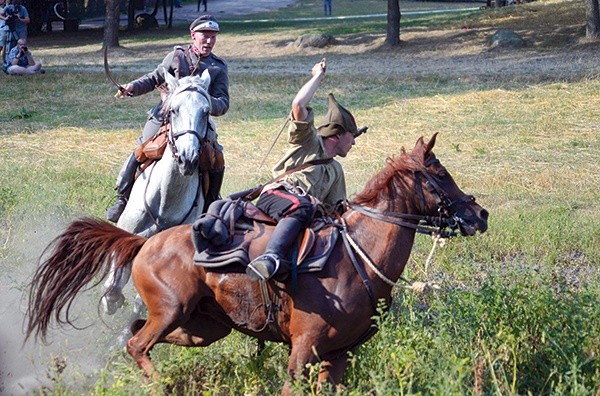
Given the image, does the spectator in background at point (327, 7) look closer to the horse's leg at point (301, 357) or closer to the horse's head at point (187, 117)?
the horse's head at point (187, 117)

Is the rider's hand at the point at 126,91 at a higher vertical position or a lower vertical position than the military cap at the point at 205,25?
lower

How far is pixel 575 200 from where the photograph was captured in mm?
13094

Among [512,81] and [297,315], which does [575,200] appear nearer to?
[297,315]

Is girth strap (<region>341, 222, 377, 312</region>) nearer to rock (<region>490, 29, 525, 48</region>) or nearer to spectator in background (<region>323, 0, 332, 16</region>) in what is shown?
rock (<region>490, 29, 525, 48</region>)

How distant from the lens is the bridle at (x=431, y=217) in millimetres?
6734

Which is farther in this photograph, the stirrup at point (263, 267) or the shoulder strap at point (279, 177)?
the shoulder strap at point (279, 177)

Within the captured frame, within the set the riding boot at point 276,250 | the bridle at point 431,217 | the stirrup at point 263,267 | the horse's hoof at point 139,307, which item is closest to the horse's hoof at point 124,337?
the horse's hoof at point 139,307

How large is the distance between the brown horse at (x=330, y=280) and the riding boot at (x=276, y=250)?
18 centimetres

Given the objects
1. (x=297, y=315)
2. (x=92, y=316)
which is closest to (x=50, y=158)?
(x=92, y=316)

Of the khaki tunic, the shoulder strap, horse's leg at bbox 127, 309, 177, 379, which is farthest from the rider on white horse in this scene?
horse's leg at bbox 127, 309, 177, 379

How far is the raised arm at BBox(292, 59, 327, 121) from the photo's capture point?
712 centimetres

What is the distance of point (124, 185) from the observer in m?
8.88

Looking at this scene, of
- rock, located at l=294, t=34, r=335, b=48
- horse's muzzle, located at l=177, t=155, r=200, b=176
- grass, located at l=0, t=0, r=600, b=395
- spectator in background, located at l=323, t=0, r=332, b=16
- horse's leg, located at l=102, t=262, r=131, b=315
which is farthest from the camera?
spectator in background, located at l=323, t=0, r=332, b=16

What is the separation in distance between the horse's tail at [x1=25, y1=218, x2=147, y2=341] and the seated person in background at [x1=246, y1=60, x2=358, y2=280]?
1023 mm
